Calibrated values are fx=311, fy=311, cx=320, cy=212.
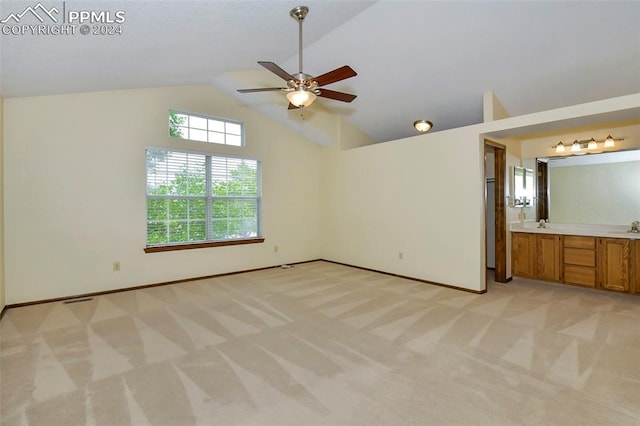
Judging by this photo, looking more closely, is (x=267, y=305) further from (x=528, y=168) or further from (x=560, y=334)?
(x=528, y=168)

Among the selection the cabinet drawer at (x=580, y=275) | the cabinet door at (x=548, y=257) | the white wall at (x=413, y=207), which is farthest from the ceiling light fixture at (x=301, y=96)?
the cabinet drawer at (x=580, y=275)

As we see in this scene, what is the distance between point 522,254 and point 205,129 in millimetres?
5682

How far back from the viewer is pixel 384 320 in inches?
132

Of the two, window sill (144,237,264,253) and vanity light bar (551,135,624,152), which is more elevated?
vanity light bar (551,135,624,152)

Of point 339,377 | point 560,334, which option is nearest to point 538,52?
point 560,334

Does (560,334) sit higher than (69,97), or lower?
lower

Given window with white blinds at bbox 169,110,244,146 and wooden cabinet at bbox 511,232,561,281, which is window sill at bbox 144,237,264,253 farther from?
wooden cabinet at bbox 511,232,561,281

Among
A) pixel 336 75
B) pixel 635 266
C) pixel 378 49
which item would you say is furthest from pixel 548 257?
pixel 336 75

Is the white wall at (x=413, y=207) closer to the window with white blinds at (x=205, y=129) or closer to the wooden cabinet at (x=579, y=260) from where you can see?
the wooden cabinet at (x=579, y=260)

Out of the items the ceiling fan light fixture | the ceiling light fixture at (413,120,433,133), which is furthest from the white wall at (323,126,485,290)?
the ceiling fan light fixture

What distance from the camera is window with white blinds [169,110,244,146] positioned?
5023 mm

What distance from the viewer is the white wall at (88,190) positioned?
12.6 feet

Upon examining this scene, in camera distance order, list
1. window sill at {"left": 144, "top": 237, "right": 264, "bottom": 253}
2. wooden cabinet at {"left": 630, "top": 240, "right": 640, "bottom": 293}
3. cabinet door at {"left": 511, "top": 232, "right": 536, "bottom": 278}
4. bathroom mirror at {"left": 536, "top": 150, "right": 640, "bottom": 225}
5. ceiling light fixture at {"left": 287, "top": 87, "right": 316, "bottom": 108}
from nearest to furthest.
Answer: ceiling light fixture at {"left": 287, "top": 87, "right": 316, "bottom": 108}
wooden cabinet at {"left": 630, "top": 240, "right": 640, "bottom": 293}
bathroom mirror at {"left": 536, "top": 150, "right": 640, "bottom": 225}
window sill at {"left": 144, "top": 237, "right": 264, "bottom": 253}
cabinet door at {"left": 511, "top": 232, "right": 536, "bottom": 278}

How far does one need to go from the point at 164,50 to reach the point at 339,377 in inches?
138
